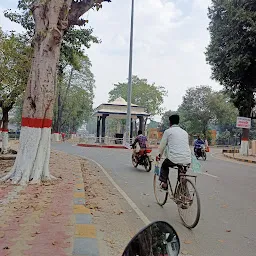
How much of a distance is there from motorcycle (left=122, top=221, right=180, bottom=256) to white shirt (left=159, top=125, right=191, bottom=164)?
12.5 feet

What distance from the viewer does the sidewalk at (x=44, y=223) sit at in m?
3.81

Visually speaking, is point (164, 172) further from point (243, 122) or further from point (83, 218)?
point (243, 122)

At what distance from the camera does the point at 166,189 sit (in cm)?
631

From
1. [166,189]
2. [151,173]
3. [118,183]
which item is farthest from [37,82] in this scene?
[151,173]

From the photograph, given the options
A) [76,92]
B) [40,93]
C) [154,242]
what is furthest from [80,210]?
[76,92]

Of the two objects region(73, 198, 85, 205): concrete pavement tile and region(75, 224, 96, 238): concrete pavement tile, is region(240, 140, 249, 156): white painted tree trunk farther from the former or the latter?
region(75, 224, 96, 238): concrete pavement tile

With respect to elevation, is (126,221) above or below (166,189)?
below

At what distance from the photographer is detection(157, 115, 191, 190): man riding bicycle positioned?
5.87m

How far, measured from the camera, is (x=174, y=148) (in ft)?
19.4

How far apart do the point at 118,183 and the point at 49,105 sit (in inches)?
113

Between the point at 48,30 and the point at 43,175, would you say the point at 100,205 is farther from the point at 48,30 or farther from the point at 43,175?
the point at 48,30

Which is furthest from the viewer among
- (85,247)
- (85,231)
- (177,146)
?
(177,146)

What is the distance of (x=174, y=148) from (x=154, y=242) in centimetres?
405

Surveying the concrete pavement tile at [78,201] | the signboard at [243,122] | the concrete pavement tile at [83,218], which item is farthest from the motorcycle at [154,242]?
the signboard at [243,122]
